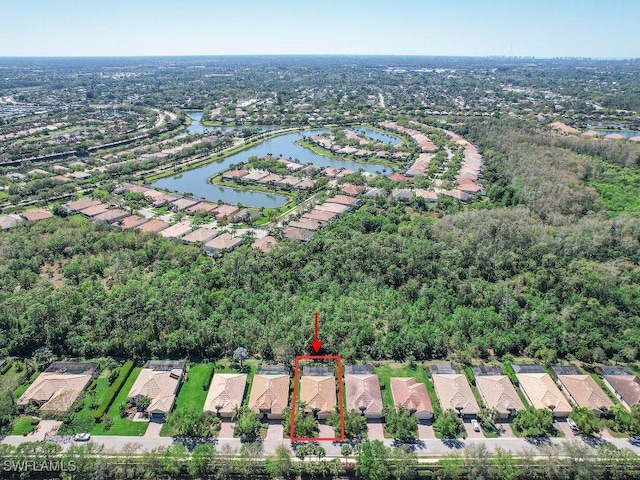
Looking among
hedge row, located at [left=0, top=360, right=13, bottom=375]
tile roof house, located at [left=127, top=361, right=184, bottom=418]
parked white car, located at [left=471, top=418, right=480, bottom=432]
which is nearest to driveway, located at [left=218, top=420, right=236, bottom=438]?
tile roof house, located at [left=127, top=361, right=184, bottom=418]

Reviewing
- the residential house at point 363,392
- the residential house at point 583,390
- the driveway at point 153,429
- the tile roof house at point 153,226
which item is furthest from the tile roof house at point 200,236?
the residential house at point 583,390

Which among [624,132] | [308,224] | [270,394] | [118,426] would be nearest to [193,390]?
[118,426]

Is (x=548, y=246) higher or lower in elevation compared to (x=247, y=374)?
higher

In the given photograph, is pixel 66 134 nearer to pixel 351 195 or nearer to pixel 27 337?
pixel 351 195

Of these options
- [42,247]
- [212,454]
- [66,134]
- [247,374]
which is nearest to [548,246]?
[247,374]

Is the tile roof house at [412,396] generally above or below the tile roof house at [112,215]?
below

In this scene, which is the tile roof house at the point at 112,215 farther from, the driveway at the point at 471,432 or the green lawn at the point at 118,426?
the driveway at the point at 471,432
